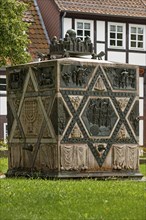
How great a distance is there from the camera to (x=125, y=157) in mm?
19125

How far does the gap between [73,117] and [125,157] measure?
68.7 inches

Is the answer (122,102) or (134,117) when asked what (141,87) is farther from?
(122,102)

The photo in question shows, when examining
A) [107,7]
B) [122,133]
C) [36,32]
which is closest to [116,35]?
[107,7]

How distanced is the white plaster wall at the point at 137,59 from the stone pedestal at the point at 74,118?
91.1ft

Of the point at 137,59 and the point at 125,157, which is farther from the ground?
the point at 125,157

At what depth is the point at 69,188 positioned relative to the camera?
48.0ft

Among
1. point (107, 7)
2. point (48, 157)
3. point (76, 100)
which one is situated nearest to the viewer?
point (76, 100)

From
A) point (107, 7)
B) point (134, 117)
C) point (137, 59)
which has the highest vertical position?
point (107, 7)

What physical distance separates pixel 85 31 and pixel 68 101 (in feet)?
93.6

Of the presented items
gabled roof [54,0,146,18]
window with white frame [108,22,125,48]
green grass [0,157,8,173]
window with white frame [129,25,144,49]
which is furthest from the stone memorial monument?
window with white frame [129,25,144,49]

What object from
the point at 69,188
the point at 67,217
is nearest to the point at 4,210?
the point at 67,217

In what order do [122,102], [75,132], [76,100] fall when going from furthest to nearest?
[122,102] → [75,132] → [76,100]

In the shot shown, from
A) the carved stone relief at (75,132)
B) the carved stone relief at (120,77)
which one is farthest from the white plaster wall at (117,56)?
the carved stone relief at (75,132)

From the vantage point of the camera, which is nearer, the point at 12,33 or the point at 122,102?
the point at 122,102
